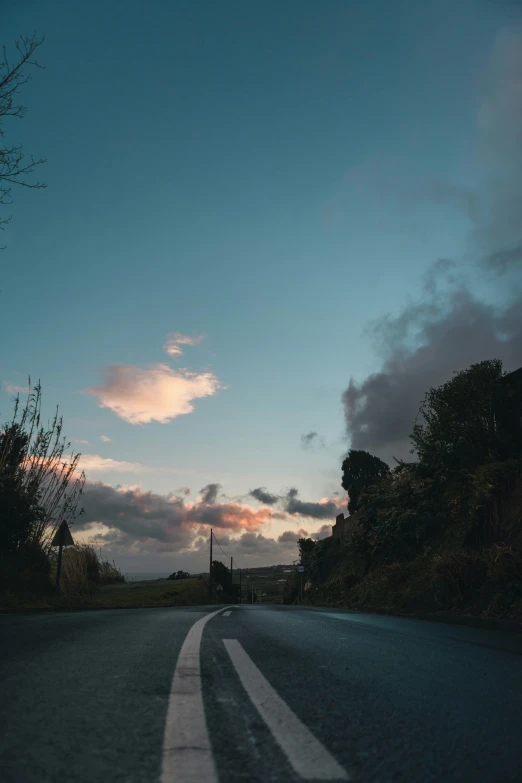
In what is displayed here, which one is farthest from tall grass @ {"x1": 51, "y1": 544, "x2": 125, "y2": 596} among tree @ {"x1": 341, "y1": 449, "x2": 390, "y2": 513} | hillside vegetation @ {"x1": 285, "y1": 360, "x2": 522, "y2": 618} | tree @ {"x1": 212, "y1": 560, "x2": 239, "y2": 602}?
tree @ {"x1": 212, "y1": 560, "x2": 239, "y2": 602}

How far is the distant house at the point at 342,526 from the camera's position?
102 ft

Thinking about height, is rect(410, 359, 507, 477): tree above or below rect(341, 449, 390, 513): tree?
below

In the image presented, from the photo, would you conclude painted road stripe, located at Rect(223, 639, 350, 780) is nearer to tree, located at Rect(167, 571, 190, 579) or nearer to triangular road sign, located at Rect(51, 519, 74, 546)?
triangular road sign, located at Rect(51, 519, 74, 546)

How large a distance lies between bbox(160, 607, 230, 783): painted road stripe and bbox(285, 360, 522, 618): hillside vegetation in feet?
26.5

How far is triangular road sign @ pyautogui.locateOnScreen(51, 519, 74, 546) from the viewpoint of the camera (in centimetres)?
1562

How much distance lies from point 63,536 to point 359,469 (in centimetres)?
3883

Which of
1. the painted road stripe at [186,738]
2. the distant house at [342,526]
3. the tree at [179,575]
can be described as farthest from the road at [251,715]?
the tree at [179,575]

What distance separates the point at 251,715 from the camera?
223cm

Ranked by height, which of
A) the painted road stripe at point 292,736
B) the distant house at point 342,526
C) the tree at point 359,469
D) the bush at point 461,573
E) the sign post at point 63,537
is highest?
the tree at point 359,469

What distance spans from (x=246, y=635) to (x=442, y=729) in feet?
12.6

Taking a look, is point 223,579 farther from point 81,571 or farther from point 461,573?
point 461,573

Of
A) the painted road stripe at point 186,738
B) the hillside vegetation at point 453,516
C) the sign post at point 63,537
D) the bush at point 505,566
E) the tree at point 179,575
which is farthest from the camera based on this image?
the tree at point 179,575

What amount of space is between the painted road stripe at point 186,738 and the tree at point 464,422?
14191 millimetres

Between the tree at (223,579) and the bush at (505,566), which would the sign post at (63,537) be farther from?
the tree at (223,579)
